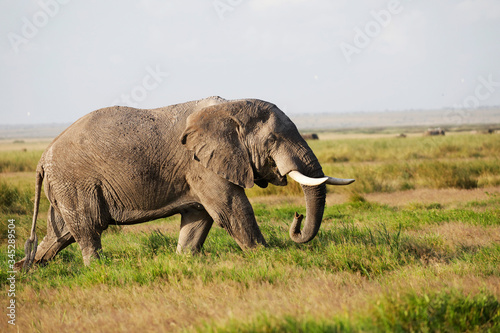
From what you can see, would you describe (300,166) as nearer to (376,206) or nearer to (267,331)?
(267,331)

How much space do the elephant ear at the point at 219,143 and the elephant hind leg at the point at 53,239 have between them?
2119 mm

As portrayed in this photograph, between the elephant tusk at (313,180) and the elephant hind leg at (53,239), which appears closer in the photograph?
the elephant tusk at (313,180)

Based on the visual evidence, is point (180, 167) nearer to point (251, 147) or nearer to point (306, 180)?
point (251, 147)

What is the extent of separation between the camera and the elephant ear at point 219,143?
631cm

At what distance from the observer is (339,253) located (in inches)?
245

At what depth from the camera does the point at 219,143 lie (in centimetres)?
636

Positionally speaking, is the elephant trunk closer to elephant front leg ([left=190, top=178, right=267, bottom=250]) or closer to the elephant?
the elephant

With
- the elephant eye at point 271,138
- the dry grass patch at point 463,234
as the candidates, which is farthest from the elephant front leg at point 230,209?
the dry grass patch at point 463,234

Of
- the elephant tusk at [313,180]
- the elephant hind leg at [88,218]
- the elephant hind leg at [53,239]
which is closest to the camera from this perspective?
the elephant tusk at [313,180]

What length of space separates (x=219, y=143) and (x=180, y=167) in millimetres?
581

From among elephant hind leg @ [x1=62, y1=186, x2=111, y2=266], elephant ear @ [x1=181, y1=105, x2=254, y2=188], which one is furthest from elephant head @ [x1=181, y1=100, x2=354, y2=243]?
elephant hind leg @ [x1=62, y1=186, x2=111, y2=266]

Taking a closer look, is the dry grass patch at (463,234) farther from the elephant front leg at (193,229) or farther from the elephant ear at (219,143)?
the elephant front leg at (193,229)

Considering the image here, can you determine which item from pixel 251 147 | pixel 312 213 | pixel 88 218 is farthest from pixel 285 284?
pixel 88 218

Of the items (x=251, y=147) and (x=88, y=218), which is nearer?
(x=251, y=147)
